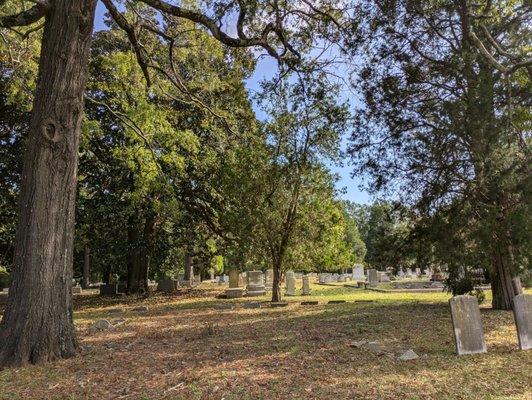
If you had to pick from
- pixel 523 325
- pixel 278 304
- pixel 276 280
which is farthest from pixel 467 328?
pixel 276 280

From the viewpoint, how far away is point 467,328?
23.1ft

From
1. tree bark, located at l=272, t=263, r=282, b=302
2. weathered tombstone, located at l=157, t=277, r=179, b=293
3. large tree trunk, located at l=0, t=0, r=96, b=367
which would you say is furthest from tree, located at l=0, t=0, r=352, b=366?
weathered tombstone, located at l=157, t=277, r=179, b=293

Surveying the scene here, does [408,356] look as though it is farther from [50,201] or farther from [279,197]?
[279,197]

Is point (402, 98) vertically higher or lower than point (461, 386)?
higher

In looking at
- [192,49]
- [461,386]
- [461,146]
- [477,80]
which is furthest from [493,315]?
[192,49]

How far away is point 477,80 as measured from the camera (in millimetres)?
9398

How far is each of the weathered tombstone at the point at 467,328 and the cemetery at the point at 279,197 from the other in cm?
3

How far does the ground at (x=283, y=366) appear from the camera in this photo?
5176 mm

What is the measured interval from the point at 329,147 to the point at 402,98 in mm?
5318

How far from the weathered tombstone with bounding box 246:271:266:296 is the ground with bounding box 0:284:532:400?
38.8 feet

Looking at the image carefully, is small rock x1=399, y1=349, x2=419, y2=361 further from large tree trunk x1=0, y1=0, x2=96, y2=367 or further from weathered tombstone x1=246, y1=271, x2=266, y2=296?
weathered tombstone x1=246, y1=271, x2=266, y2=296

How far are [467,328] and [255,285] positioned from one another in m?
16.3

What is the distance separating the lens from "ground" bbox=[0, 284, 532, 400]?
17.0ft

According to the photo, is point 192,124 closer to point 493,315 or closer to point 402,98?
point 402,98
